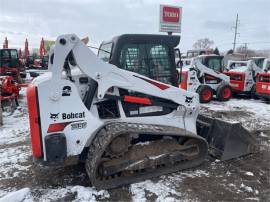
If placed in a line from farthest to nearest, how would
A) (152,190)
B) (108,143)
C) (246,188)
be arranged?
(246,188) → (152,190) → (108,143)

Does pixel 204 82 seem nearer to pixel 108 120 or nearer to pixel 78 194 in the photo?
pixel 108 120

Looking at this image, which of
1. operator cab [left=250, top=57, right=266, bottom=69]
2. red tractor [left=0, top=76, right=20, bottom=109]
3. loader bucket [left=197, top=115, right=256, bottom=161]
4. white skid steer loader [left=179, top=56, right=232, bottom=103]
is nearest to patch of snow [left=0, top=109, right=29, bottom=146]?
red tractor [left=0, top=76, right=20, bottom=109]

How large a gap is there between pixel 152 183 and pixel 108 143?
1.03 meters

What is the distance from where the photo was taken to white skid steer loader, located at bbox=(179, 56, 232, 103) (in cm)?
1055

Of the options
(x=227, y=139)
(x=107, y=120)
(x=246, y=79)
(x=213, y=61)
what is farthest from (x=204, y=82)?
(x=107, y=120)

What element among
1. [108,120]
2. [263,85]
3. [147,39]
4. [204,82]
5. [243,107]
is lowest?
[243,107]

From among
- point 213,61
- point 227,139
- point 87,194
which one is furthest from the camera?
point 213,61

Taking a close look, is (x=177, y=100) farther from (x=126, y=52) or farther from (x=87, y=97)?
(x=87, y=97)

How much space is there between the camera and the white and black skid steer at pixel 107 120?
3342mm

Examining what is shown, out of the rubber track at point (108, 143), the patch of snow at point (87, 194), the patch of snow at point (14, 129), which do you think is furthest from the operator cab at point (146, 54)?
the patch of snow at point (14, 129)

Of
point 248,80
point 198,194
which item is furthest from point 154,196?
point 248,80

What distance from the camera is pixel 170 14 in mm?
9586

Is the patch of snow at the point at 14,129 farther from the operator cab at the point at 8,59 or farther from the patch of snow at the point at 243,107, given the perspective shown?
the operator cab at the point at 8,59

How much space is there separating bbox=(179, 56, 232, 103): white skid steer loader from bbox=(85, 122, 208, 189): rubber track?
6.63 m
